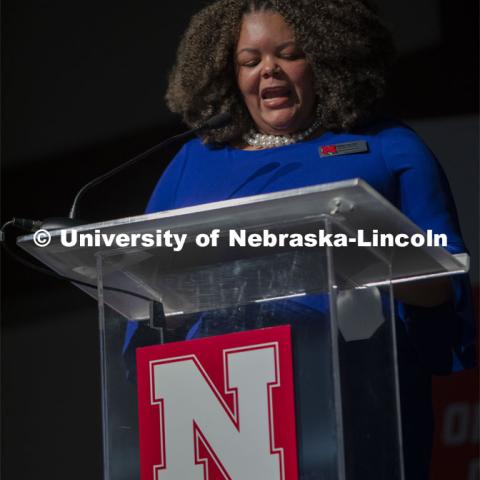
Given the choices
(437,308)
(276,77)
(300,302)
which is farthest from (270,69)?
(300,302)

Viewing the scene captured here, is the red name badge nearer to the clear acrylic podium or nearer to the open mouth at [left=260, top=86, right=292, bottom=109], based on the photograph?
the clear acrylic podium

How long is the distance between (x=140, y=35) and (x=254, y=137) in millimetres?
1362

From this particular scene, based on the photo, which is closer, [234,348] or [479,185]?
[234,348]

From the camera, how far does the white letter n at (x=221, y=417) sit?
4.59 ft

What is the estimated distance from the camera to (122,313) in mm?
1573

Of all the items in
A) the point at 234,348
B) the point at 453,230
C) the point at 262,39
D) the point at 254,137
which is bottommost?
the point at 234,348

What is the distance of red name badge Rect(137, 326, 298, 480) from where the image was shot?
1394mm

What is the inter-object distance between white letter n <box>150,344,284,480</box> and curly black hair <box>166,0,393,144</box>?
2.20 feet

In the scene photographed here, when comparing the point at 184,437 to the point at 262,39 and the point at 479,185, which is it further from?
the point at 479,185

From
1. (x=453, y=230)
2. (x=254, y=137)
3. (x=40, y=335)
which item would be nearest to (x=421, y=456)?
Answer: (x=453, y=230)

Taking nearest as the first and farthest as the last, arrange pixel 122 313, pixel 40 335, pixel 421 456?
1. pixel 122 313
2. pixel 421 456
3. pixel 40 335

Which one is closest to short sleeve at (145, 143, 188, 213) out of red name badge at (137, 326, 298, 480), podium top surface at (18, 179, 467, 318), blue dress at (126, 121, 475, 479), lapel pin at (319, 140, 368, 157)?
blue dress at (126, 121, 475, 479)

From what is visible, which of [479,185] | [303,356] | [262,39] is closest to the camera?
[303,356]

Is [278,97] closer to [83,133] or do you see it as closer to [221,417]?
[221,417]
